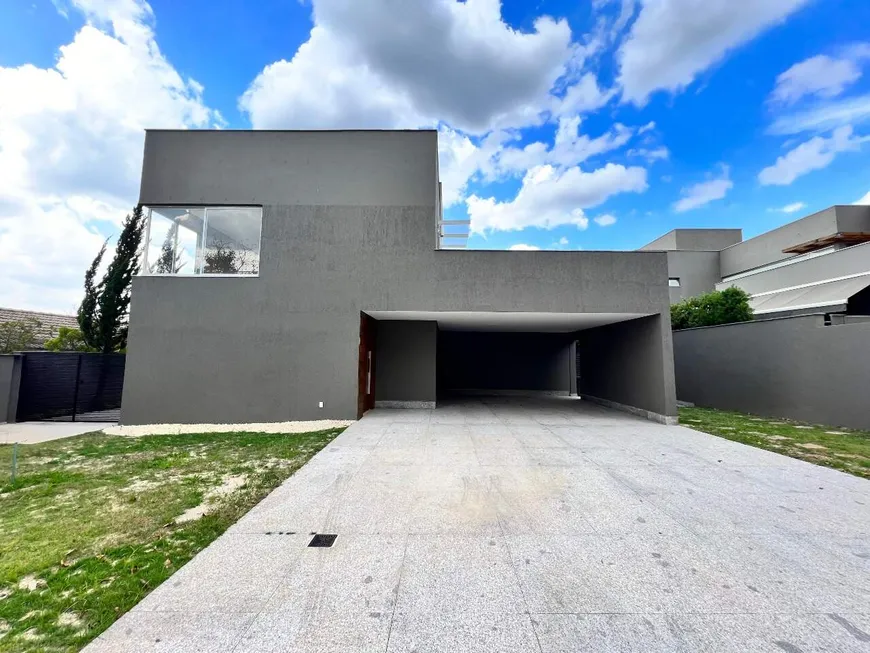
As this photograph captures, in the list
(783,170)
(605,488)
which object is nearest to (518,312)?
(605,488)

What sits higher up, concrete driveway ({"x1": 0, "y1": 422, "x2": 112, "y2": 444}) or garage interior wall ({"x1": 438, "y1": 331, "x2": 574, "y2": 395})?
garage interior wall ({"x1": 438, "y1": 331, "x2": 574, "y2": 395})

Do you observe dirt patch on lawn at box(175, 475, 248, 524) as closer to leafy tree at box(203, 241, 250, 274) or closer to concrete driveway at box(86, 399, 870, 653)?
concrete driveway at box(86, 399, 870, 653)

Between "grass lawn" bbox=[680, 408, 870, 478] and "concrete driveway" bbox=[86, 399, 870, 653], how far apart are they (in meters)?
0.95

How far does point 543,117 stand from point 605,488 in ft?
46.1

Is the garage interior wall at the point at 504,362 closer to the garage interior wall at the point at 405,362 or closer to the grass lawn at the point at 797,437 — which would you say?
the garage interior wall at the point at 405,362

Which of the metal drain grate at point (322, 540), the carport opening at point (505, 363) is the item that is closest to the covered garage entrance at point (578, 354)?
the carport opening at point (505, 363)

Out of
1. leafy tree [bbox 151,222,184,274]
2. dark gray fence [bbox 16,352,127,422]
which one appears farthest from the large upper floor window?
dark gray fence [bbox 16,352,127,422]

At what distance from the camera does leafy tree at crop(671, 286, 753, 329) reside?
11773 millimetres

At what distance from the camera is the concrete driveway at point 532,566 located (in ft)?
5.98

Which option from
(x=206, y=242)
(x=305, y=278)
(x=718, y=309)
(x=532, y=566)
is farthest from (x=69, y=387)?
(x=718, y=309)

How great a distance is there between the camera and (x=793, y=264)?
1492 cm

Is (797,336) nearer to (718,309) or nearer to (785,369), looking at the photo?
(785,369)

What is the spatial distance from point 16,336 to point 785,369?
1006 inches

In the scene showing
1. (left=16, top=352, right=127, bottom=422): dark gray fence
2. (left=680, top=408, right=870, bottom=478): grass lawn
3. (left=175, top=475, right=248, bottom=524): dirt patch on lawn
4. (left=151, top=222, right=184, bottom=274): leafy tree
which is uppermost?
(left=151, top=222, right=184, bottom=274): leafy tree
